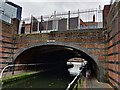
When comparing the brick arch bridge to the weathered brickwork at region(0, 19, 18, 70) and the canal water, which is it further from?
the canal water

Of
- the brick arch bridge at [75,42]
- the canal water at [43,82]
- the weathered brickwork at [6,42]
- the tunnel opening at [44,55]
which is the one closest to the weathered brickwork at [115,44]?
the brick arch bridge at [75,42]

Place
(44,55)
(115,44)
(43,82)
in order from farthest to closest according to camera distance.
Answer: (44,55) < (43,82) < (115,44)

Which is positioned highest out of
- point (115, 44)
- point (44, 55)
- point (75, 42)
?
point (75, 42)

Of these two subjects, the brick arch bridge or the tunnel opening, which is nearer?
the brick arch bridge

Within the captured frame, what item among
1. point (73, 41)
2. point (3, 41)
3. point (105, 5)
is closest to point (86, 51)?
point (73, 41)

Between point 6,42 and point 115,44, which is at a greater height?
point 6,42

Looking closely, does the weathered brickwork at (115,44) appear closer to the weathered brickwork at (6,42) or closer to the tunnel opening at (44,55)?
the tunnel opening at (44,55)

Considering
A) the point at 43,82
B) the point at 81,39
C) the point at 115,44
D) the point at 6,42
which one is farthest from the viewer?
the point at 6,42

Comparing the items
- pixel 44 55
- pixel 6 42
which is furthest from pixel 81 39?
pixel 44 55

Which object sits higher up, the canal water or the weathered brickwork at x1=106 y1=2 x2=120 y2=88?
the weathered brickwork at x1=106 y1=2 x2=120 y2=88

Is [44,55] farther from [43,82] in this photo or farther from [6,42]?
[43,82]

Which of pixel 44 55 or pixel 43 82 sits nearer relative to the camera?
pixel 43 82

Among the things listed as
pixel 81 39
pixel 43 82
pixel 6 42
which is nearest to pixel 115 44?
pixel 81 39

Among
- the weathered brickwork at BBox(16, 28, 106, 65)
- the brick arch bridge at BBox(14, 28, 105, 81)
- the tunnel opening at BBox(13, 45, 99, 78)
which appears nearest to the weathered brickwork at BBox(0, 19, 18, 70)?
the brick arch bridge at BBox(14, 28, 105, 81)
